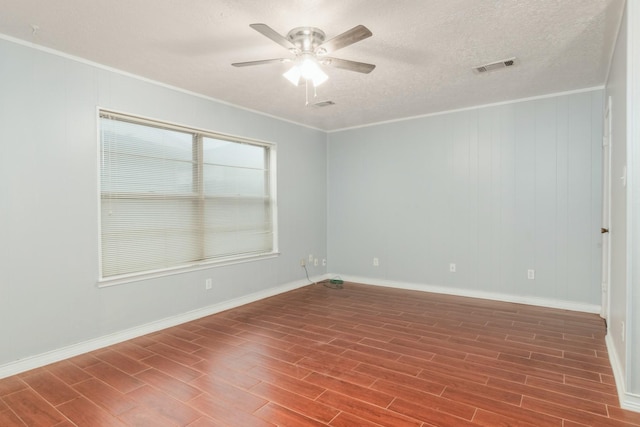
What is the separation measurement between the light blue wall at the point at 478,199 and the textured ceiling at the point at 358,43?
1.91 ft

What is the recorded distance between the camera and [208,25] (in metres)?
2.45

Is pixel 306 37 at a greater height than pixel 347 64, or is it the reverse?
pixel 306 37

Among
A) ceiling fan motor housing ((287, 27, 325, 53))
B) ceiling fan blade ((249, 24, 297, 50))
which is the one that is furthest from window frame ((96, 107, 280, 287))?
ceiling fan blade ((249, 24, 297, 50))

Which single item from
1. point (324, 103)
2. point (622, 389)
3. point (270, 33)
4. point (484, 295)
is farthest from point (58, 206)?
point (484, 295)

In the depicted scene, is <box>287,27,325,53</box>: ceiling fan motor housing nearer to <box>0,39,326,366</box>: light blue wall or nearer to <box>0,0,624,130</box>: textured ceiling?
<box>0,0,624,130</box>: textured ceiling

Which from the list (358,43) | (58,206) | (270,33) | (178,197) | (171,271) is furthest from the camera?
(178,197)

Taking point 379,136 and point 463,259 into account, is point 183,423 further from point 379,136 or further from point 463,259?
point 379,136

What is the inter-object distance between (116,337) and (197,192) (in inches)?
64.4

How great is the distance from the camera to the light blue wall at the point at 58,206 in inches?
102

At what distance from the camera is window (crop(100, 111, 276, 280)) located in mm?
3230

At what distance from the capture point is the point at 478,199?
4.57 metres

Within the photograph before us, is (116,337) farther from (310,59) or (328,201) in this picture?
(328,201)

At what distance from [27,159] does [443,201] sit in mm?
4489

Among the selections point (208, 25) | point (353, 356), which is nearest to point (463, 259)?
point (353, 356)
